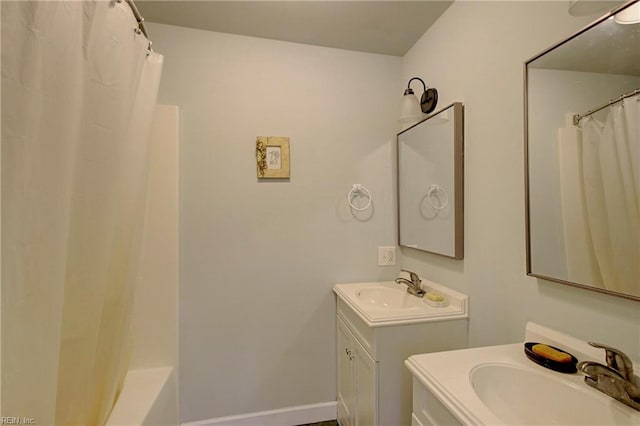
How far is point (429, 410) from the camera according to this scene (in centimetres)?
88

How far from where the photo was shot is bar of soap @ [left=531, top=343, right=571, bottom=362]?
2.84 feet

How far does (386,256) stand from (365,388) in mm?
865

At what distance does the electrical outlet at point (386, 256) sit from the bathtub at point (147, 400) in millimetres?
1396

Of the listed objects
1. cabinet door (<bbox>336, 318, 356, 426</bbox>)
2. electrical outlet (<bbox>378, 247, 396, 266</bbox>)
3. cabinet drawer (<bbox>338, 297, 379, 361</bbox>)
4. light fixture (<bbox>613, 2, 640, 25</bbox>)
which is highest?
light fixture (<bbox>613, 2, 640, 25</bbox>)

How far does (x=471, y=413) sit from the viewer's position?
692mm

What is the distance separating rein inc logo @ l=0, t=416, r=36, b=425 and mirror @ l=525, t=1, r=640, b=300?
1489 millimetres

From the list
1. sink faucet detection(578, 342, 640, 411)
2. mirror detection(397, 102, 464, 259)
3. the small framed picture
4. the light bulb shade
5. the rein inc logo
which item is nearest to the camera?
the rein inc logo

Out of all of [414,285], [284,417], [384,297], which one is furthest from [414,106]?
[284,417]

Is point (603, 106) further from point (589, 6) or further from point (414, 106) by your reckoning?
point (414, 106)

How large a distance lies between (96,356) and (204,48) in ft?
5.70

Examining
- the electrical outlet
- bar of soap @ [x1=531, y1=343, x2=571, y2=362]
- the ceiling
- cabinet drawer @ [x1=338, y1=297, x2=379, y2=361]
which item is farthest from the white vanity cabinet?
the ceiling

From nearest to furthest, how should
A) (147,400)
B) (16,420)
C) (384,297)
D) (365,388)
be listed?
(16,420)
(147,400)
(365,388)
(384,297)

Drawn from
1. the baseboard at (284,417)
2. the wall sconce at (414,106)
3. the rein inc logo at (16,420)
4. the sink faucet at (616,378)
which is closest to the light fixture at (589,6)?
the wall sconce at (414,106)

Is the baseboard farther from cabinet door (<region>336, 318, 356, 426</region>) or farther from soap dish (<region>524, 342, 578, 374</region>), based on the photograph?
soap dish (<region>524, 342, 578, 374</region>)
